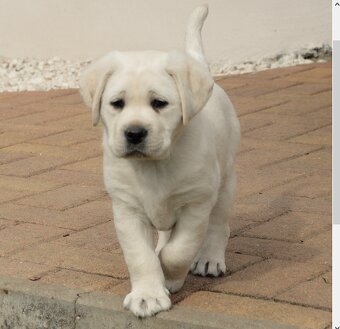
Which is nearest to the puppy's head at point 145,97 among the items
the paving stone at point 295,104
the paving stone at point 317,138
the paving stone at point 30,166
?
the paving stone at point 30,166

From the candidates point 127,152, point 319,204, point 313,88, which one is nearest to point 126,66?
point 127,152

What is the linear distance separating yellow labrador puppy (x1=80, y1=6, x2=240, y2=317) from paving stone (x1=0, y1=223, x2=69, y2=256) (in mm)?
909

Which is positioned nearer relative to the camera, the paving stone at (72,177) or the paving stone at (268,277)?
the paving stone at (268,277)

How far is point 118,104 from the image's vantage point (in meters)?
4.31

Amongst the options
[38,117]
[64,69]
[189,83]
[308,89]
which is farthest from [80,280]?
[64,69]

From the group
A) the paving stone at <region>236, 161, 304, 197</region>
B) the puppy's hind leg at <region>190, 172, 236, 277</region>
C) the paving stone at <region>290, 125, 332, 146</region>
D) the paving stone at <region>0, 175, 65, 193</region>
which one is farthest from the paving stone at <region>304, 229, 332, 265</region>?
the paving stone at <region>290, 125, 332, 146</region>

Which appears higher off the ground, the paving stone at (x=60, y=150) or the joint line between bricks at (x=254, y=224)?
the joint line between bricks at (x=254, y=224)

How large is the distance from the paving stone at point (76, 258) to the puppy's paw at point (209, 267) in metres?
0.31

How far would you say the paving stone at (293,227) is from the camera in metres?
5.47

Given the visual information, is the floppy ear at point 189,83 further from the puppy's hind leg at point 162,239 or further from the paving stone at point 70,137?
the paving stone at point 70,137

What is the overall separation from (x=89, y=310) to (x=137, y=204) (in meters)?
0.46

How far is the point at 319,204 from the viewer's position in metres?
6.00

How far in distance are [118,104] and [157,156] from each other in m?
0.25

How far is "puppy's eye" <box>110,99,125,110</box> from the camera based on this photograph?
430cm
